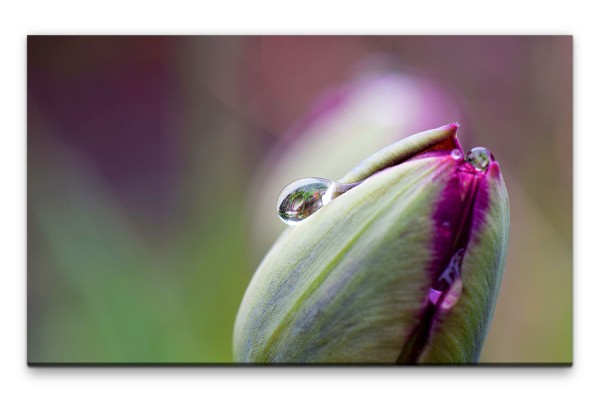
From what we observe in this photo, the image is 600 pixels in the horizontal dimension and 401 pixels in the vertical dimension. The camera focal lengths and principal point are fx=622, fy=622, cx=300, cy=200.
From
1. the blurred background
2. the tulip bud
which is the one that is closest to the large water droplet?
the tulip bud

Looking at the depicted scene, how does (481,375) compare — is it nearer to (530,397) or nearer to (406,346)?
(530,397)

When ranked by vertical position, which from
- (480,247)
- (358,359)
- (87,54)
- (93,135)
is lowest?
(358,359)

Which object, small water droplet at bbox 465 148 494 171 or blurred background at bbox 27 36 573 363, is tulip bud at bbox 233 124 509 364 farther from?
blurred background at bbox 27 36 573 363

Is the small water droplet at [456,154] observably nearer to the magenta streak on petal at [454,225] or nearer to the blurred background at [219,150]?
the magenta streak on petal at [454,225]

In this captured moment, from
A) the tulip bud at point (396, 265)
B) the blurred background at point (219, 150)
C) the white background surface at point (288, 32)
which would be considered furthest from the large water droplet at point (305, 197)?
the white background surface at point (288, 32)
